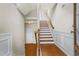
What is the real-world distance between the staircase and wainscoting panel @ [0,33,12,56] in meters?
0.40

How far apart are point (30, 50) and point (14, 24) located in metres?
0.40

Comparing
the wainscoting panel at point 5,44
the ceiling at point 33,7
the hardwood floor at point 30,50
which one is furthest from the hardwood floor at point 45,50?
the ceiling at point 33,7

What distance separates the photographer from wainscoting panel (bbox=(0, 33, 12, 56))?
2018 millimetres

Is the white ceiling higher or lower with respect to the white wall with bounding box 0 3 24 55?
higher

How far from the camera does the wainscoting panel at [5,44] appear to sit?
79.4 inches

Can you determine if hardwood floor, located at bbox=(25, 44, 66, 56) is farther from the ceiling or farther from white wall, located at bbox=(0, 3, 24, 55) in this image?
the ceiling

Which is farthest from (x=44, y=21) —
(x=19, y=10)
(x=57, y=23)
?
(x=19, y=10)

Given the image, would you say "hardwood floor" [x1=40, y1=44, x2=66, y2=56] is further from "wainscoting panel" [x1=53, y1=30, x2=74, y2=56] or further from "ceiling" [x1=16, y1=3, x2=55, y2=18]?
"ceiling" [x1=16, y1=3, x2=55, y2=18]

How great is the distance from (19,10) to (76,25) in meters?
0.76

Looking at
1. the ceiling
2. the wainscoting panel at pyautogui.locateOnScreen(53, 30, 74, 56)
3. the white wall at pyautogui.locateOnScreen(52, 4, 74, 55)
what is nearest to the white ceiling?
the ceiling

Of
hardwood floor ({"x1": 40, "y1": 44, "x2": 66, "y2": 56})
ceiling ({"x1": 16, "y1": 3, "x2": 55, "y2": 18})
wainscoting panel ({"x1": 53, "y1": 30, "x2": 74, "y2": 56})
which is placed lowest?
hardwood floor ({"x1": 40, "y1": 44, "x2": 66, "y2": 56})

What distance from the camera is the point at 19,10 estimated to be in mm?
2066

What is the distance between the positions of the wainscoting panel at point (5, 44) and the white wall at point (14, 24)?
0.05 metres

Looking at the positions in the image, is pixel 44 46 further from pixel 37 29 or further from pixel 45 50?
→ pixel 37 29
